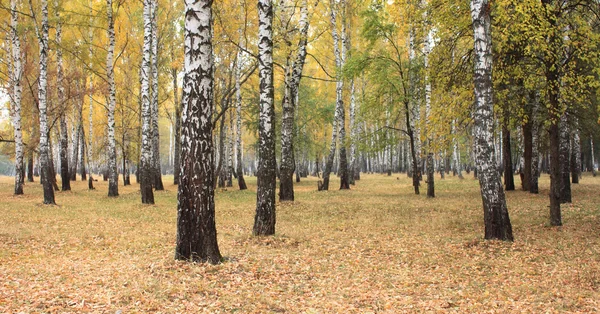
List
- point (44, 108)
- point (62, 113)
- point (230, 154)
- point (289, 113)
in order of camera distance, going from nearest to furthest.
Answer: point (289, 113) → point (44, 108) → point (62, 113) → point (230, 154)

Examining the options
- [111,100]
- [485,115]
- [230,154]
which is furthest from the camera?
[230,154]

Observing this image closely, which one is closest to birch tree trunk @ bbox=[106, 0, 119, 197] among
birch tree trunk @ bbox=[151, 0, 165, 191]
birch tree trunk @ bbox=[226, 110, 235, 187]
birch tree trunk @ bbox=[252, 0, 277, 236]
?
birch tree trunk @ bbox=[151, 0, 165, 191]

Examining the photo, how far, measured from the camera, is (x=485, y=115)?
817cm

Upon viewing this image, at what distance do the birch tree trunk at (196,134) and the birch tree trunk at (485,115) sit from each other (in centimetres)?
527

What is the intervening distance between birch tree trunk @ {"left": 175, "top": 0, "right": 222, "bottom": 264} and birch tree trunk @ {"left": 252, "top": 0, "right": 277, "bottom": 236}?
98.0 inches

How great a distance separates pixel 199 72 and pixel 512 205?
12259 mm

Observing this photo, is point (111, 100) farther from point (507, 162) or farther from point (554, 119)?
point (507, 162)

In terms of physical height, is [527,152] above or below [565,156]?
above

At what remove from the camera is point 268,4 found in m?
8.77

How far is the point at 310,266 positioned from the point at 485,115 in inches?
179

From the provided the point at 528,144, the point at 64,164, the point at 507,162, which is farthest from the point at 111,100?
the point at 528,144

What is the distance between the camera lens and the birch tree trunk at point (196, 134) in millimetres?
6225

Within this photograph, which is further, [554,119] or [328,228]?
[328,228]

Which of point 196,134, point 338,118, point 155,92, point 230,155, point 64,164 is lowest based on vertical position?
point 196,134
